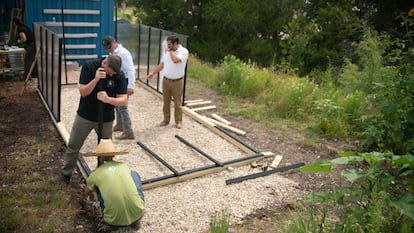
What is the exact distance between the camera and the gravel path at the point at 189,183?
5.05 metres

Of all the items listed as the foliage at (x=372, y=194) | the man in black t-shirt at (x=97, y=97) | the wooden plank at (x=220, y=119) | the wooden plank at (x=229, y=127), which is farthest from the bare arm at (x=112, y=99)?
the wooden plank at (x=220, y=119)

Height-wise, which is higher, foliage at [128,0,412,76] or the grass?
foliage at [128,0,412,76]

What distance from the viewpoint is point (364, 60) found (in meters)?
10.4

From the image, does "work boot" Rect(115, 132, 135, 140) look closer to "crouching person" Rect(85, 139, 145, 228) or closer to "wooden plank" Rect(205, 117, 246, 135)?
"wooden plank" Rect(205, 117, 246, 135)

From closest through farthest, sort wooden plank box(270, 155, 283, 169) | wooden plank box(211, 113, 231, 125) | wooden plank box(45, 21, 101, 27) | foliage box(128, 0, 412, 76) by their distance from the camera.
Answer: wooden plank box(270, 155, 283, 169) < wooden plank box(211, 113, 231, 125) < wooden plank box(45, 21, 101, 27) < foliage box(128, 0, 412, 76)

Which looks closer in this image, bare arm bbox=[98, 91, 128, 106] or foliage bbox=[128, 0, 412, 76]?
bare arm bbox=[98, 91, 128, 106]

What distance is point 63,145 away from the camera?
694 cm

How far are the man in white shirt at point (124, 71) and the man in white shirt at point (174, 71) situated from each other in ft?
2.76

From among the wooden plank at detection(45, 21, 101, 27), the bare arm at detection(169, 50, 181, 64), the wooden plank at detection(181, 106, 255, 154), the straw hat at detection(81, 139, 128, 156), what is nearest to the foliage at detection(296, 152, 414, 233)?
the straw hat at detection(81, 139, 128, 156)

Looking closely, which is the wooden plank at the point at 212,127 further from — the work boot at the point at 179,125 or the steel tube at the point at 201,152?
the steel tube at the point at 201,152

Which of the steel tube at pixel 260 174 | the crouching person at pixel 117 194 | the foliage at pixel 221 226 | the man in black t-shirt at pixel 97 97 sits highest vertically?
the man in black t-shirt at pixel 97 97

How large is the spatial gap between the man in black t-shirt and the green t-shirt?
82cm

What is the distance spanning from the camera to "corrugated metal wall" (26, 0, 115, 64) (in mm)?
11570

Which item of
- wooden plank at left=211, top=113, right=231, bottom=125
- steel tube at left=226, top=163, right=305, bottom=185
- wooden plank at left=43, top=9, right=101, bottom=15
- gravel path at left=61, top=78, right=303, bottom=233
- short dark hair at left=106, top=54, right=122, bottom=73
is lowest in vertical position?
gravel path at left=61, top=78, right=303, bottom=233
